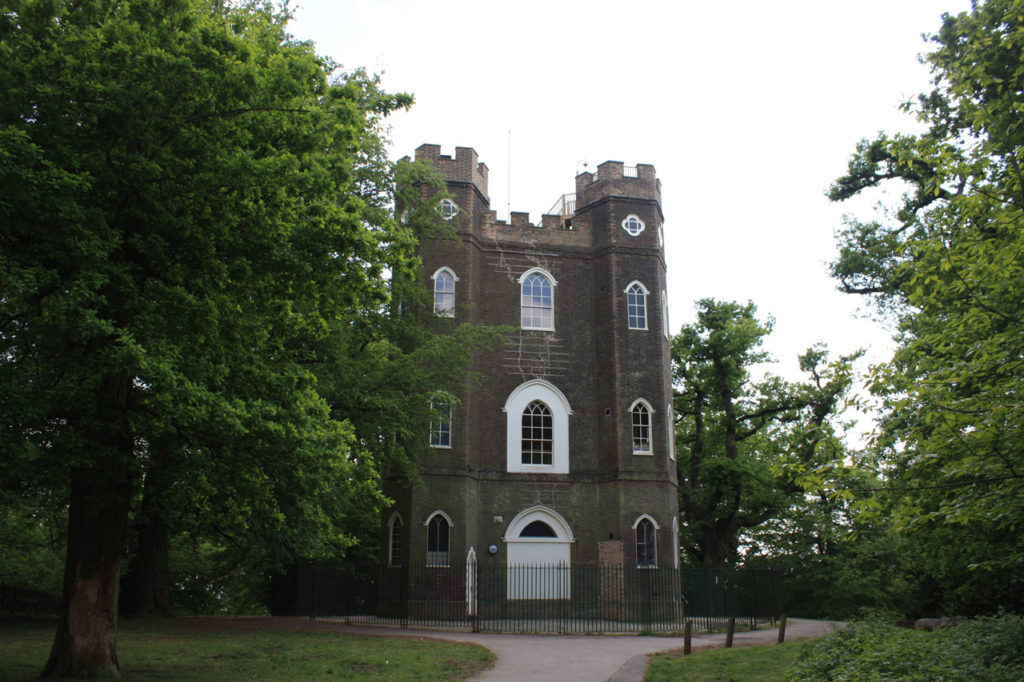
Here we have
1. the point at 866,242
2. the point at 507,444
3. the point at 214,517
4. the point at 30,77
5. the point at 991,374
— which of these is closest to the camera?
the point at 991,374

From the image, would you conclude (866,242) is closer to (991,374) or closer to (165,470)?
(991,374)

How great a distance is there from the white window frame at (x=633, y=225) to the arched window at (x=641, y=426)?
6.38m

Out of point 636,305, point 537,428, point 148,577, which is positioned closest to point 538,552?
point 537,428

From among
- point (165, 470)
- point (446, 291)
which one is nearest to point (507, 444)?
point (446, 291)

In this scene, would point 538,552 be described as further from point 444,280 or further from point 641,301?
point 444,280

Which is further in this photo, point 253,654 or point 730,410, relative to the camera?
point 730,410

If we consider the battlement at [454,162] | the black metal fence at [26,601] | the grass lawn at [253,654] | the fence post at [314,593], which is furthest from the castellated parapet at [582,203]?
the black metal fence at [26,601]

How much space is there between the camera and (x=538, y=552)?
86.5ft

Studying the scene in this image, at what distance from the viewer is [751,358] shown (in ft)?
119

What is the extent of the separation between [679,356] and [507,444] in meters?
12.7

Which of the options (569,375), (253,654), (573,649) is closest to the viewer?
(253,654)

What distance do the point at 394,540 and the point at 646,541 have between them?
326 inches

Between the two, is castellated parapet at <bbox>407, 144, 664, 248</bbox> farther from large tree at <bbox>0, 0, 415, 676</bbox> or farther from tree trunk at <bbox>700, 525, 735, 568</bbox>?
large tree at <bbox>0, 0, 415, 676</bbox>

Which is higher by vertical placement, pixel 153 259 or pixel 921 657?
pixel 153 259
